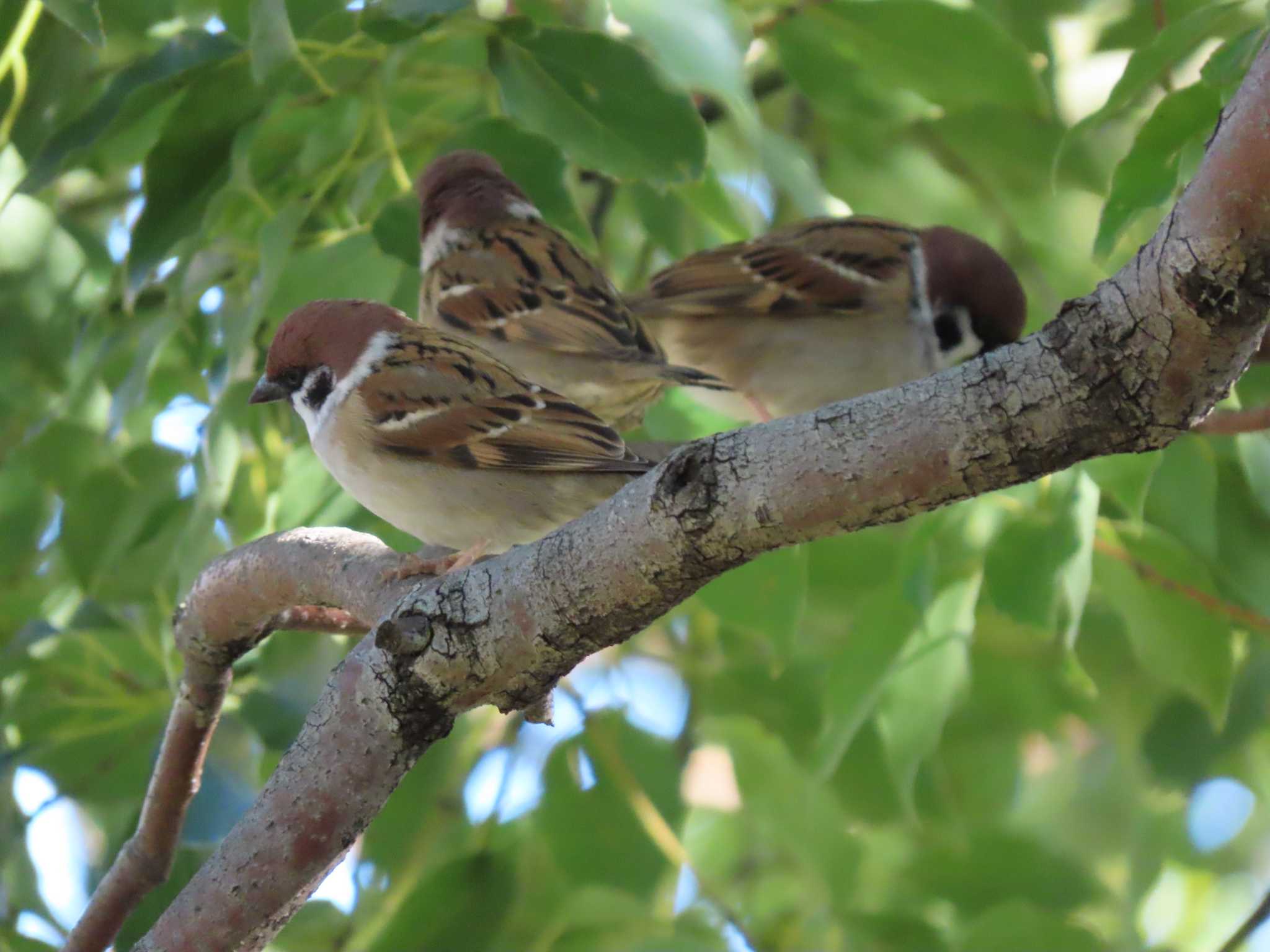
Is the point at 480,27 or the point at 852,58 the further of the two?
the point at 852,58

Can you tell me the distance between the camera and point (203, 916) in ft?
4.53

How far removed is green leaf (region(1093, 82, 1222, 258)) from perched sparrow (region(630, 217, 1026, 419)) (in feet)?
4.59

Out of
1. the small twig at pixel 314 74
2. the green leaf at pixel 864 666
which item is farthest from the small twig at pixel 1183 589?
the small twig at pixel 314 74

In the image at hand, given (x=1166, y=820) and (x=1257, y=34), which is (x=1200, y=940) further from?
(x=1257, y=34)

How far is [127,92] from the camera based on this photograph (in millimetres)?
2098

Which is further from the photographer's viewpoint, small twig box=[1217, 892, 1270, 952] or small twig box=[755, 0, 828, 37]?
small twig box=[755, 0, 828, 37]

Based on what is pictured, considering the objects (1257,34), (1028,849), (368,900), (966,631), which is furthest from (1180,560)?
(368,900)

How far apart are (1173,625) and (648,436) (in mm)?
974

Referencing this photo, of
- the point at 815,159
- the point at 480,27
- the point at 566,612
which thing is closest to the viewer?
the point at 566,612

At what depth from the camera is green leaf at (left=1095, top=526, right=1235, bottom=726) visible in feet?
7.87

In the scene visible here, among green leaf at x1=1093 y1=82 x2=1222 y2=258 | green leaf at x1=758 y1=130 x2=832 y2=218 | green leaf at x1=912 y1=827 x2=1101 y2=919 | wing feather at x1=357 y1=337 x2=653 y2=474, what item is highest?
green leaf at x1=1093 y1=82 x2=1222 y2=258

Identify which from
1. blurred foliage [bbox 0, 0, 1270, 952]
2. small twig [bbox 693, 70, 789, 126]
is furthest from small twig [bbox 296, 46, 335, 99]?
small twig [bbox 693, 70, 789, 126]

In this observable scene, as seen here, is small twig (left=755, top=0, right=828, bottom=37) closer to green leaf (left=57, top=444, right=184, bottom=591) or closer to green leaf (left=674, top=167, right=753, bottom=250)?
green leaf (left=674, top=167, right=753, bottom=250)

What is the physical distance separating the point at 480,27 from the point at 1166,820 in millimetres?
2055
